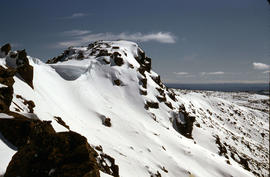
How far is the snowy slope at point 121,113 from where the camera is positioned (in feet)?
82.5

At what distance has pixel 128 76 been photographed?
53.3 m

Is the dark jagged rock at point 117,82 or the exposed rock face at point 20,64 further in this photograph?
the dark jagged rock at point 117,82

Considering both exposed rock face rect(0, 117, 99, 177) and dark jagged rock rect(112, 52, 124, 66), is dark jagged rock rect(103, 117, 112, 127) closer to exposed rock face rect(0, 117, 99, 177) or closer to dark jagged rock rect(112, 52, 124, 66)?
dark jagged rock rect(112, 52, 124, 66)

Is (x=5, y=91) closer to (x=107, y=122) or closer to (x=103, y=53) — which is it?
(x=107, y=122)

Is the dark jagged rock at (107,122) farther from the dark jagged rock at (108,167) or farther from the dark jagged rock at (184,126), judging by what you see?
the dark jagged rock at (184,126)

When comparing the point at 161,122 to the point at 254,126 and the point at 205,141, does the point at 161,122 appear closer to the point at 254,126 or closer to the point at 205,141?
the point at 205,141

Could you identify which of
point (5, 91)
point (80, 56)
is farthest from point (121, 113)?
point (80, 56)

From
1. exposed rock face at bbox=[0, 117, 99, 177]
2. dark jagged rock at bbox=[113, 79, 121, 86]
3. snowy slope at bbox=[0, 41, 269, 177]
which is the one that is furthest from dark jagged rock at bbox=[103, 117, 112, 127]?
exposed rock face at bbox=[0, 117, 99, 177]

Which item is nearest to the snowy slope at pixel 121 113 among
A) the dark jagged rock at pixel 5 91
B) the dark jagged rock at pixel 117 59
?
the dark jagged rock at pixel 117 59

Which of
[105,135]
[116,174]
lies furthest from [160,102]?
[116,174]

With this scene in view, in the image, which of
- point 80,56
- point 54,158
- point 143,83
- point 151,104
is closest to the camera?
point 54,158

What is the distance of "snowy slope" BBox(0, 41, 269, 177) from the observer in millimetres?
25141

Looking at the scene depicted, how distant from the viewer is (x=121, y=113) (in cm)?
4069

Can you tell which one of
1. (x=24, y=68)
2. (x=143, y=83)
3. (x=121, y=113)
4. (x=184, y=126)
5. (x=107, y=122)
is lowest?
(x=184, y=126)
